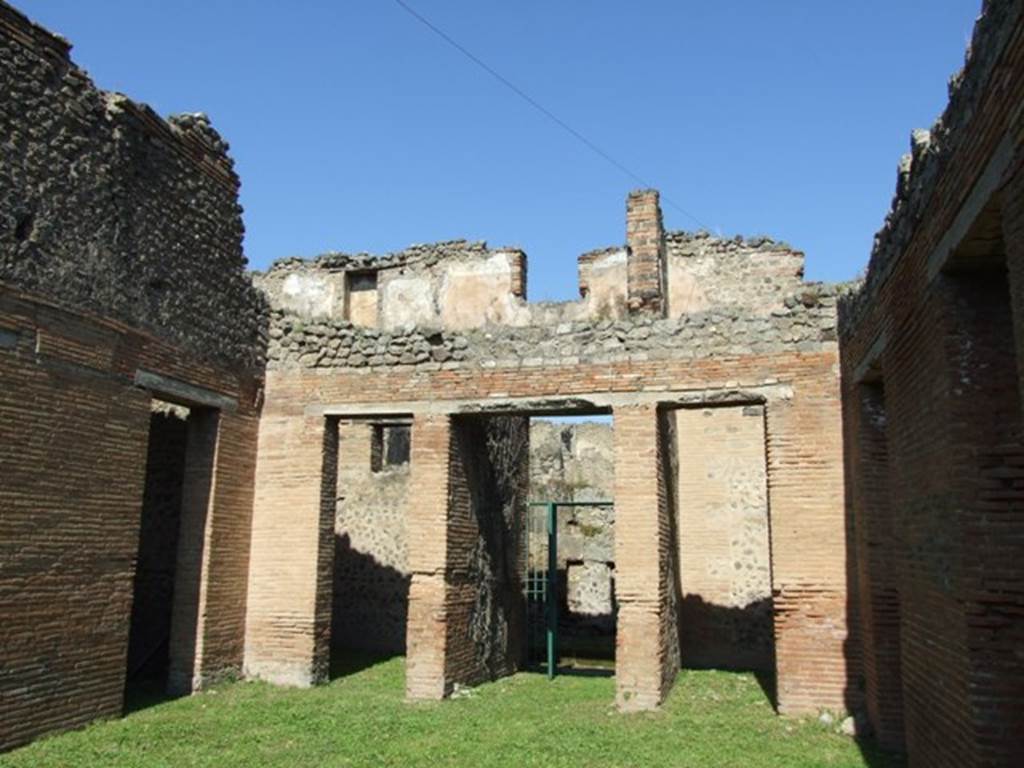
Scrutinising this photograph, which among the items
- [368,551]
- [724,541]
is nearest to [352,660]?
[368,551]

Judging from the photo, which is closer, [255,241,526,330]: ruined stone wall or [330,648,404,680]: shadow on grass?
[330,648,404,680]: shadow on grass

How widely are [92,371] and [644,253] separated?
9.83 metres

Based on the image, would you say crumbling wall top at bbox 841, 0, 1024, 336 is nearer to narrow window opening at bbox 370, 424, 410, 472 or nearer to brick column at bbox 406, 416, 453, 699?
brick column at bbox 406, 416, 453, 699

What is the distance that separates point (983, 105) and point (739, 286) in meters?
12.2

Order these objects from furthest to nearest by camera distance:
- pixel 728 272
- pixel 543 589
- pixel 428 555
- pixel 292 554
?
pixel 728 272
pixel 543 589
pixel 292 554
pixel 428 555

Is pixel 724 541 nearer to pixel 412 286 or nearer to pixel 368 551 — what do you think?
pixel 368 551

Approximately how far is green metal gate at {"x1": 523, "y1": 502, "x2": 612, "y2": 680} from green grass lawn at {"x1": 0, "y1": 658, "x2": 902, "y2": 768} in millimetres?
1772

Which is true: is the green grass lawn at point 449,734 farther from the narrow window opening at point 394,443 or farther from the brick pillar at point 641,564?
the narrow window opening at point 394,443

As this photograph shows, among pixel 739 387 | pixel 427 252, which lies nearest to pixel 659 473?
pixel 739 387

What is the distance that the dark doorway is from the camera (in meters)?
11.8

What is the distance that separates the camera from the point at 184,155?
34.5 ft

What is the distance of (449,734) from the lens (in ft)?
27.5

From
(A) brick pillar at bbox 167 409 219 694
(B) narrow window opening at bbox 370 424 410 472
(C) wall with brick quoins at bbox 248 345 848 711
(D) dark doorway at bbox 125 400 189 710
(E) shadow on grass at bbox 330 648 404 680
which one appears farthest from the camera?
(B) narrow window opening at bbox 370 424 410 472

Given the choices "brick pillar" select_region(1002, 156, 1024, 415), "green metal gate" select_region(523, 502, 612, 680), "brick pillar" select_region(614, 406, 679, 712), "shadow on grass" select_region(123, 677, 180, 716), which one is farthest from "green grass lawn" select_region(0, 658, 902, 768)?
"brick pillar" select_region(1002, 156, 1024, 415)
